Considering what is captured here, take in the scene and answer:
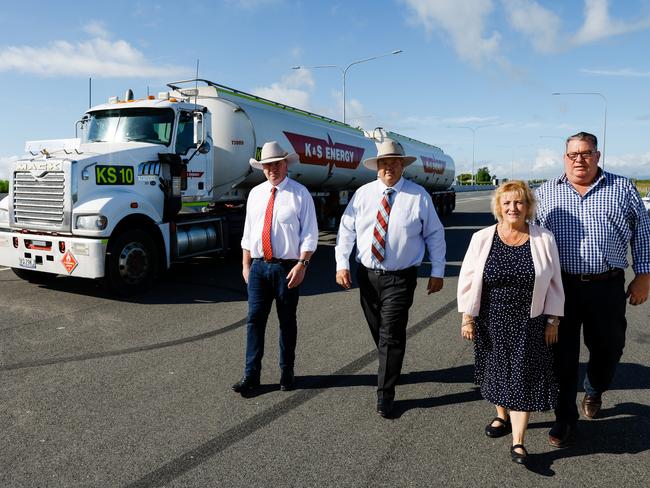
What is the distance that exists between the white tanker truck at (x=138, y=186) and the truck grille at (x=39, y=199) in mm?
15

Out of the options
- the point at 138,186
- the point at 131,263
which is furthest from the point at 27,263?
the point at 138,186

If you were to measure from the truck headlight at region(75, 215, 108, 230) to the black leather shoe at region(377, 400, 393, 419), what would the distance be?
4930 mm

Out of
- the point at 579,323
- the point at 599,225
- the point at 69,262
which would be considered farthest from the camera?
the point at 69,262

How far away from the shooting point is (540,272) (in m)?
3.18

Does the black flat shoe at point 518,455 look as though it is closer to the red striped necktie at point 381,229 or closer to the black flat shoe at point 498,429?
Result: the black flat shoe at point 498,429

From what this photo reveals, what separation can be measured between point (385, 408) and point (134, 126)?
271 inches

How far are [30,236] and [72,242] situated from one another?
831 millimetres

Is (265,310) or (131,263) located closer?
(265,310)

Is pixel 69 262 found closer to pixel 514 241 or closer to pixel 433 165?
pixel 514 241

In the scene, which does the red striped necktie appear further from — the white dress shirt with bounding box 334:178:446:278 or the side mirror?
the side mirror

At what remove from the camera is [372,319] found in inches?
168

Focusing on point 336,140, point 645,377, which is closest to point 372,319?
point 645,377

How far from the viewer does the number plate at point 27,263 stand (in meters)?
7.63

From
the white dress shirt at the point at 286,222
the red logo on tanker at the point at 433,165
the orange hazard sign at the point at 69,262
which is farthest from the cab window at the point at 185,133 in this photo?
the red logo on tanker at the point at 433,165
